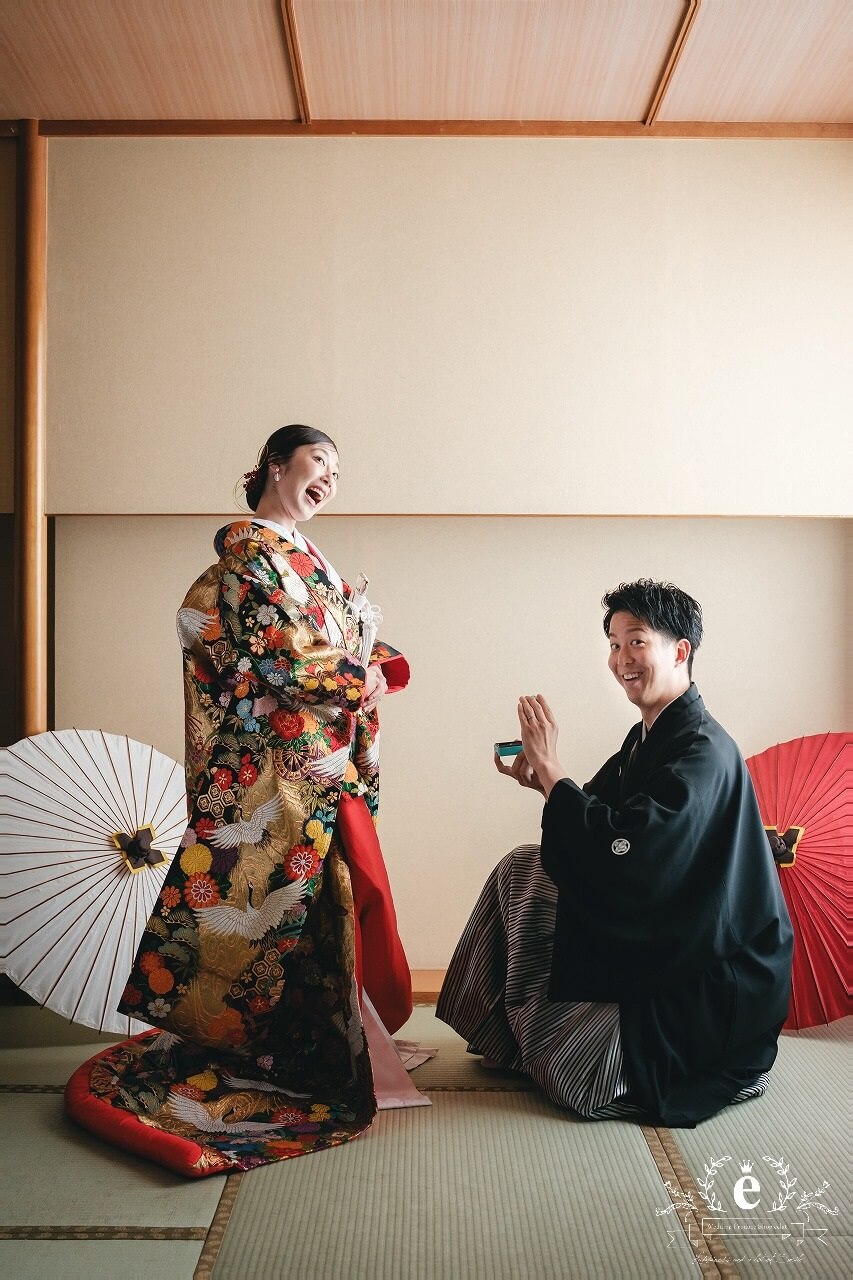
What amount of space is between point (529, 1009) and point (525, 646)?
1.48 meters

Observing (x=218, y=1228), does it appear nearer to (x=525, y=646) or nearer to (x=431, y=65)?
(x=525, y=646)

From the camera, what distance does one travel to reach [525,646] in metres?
3.66

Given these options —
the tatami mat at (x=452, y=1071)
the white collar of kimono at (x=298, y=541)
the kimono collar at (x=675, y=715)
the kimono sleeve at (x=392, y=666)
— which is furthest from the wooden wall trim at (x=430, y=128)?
the tatami mat at (x=452, y=1071)

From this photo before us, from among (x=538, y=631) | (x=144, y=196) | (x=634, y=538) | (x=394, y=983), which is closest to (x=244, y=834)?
(x=394, y=983)

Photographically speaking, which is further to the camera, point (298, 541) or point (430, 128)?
point (430, 128)

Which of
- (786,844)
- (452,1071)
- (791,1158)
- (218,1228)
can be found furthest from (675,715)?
(218,1228)

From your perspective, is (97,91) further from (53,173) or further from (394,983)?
(394,983)

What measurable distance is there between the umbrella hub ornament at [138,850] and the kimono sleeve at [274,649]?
646mm

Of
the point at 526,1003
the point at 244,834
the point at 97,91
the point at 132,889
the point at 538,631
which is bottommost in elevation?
the point at 526,1003

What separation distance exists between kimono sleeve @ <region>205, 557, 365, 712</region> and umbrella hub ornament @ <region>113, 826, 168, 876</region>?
2.12 ft

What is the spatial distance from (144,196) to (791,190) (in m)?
2.17

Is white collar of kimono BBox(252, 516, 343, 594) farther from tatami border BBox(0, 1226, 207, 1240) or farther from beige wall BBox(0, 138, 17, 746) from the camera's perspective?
tatami border BBox(0, 1226, 207, 1240)

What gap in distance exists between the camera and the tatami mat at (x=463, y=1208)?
1.72m

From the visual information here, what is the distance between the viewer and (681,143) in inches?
135
